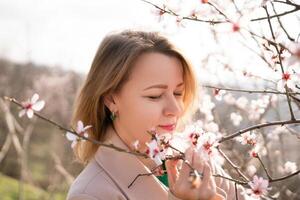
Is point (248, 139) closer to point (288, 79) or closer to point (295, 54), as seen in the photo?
point (288, 79)

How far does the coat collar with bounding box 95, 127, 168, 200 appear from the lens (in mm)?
1778

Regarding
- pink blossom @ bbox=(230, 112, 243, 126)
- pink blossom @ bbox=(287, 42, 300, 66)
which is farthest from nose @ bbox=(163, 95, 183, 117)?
pink blossom @ bbox=(230, 112, 243, 126)

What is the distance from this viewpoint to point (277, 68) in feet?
5.40

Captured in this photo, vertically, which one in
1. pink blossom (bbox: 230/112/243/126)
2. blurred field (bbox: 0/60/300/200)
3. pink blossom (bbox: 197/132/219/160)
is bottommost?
blurred field (bbox: 0/60/300/200)

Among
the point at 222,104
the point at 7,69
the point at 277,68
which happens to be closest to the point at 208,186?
the point at 277,68

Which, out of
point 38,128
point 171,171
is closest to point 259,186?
point 171,171

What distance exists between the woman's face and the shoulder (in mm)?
161

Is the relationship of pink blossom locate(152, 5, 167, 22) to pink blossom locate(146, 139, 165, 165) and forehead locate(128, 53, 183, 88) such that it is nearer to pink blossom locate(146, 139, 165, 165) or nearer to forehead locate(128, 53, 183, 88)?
forehead locate(128, 53, 183, 88)

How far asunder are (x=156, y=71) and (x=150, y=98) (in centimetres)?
9

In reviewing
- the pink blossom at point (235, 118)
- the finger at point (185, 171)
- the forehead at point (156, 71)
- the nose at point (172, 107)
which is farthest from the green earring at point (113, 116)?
the pink blossom at point (235, 118)

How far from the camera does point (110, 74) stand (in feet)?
5.99

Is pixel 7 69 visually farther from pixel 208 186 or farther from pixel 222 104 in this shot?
pixel 208 186

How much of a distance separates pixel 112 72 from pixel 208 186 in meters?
0.59

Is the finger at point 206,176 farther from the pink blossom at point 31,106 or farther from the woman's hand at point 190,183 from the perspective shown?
the pink blossom at point 31,106
